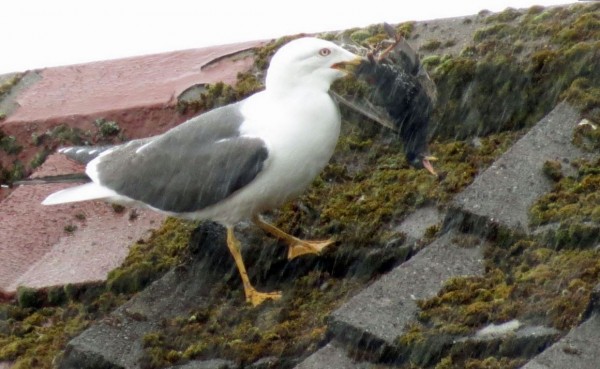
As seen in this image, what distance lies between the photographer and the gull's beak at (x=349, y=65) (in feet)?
16.2

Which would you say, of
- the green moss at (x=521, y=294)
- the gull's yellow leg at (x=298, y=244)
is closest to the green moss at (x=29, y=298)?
the gull's yellow leg at (x=298, y=244)

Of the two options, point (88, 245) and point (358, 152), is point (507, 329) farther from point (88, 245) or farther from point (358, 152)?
point (88, 245)

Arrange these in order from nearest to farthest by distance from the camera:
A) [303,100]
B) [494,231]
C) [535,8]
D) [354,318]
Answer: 1. [354,318]
2. [494,231]
3. [303,100]
4. [535,8]

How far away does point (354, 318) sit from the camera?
12.1 feet

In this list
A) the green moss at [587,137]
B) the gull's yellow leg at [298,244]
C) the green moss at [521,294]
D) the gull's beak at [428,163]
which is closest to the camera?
the green moss at [521,294]

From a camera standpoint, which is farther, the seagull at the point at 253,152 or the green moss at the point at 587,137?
the seagull at the point at 253,152

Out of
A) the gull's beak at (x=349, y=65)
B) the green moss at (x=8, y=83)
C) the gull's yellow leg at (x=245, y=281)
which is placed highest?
the gull's beak at (x=349, y=65)

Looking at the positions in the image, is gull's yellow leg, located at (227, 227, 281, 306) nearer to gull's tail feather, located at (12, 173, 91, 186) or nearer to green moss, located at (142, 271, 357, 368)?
green moss, located at (142, 271, 357, 368)

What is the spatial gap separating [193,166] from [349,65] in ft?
2.16

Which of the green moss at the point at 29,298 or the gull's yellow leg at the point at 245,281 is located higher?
the gull's yellow leg at the point at 245,281

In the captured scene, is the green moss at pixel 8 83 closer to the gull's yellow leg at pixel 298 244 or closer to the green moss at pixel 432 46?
the gull's yellow leg at pixel 298 244

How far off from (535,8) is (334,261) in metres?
1.45

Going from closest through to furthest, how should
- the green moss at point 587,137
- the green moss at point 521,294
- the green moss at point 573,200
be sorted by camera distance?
the green moss at point 521,294
the green moss at point 573,200
the green moss at point 587,137

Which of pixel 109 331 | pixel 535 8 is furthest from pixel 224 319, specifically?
pixel 535 8
